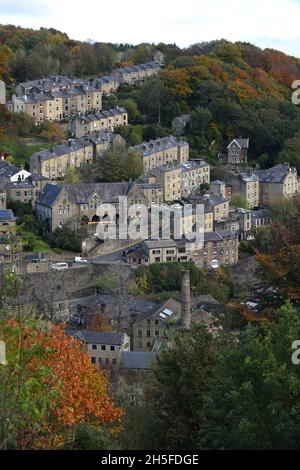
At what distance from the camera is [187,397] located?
1091cm

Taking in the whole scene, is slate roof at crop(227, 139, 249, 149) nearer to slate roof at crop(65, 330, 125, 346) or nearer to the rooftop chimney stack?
the rooftop chimney stack

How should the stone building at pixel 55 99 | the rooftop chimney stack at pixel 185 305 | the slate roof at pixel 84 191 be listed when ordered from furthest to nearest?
the stone building at pixel 55 99
the slate roof at pixel 84 191
the rooftop chimney stack at pixel 185 305

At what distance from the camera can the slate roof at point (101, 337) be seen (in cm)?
2107

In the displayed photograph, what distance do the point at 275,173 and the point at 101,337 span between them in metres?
16.4

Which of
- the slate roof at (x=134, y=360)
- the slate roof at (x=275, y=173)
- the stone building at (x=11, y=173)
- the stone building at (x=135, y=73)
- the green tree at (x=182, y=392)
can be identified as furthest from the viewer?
the stone building at (x=135, y=73)

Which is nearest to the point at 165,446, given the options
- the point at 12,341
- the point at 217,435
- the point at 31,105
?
the point at 217,435

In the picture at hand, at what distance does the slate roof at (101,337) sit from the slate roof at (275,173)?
1545cm

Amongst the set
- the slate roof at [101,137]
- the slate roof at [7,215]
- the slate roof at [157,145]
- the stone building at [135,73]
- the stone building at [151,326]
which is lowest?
the stone building at [151,326]

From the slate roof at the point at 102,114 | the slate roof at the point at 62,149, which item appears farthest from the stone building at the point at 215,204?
the slate roof at the point at 102,114

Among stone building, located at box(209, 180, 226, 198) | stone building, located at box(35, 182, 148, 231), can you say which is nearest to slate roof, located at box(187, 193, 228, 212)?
stone building, located at box(209, 180, 226, 198)

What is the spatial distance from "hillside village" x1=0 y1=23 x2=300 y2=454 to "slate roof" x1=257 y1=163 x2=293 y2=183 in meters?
0.05

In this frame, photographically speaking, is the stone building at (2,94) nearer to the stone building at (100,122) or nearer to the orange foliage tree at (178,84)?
the stone building at (100,122)

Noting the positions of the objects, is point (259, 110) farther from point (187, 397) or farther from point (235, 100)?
point (187, 397)

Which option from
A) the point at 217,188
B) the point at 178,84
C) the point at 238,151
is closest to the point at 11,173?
the point at 217,188
